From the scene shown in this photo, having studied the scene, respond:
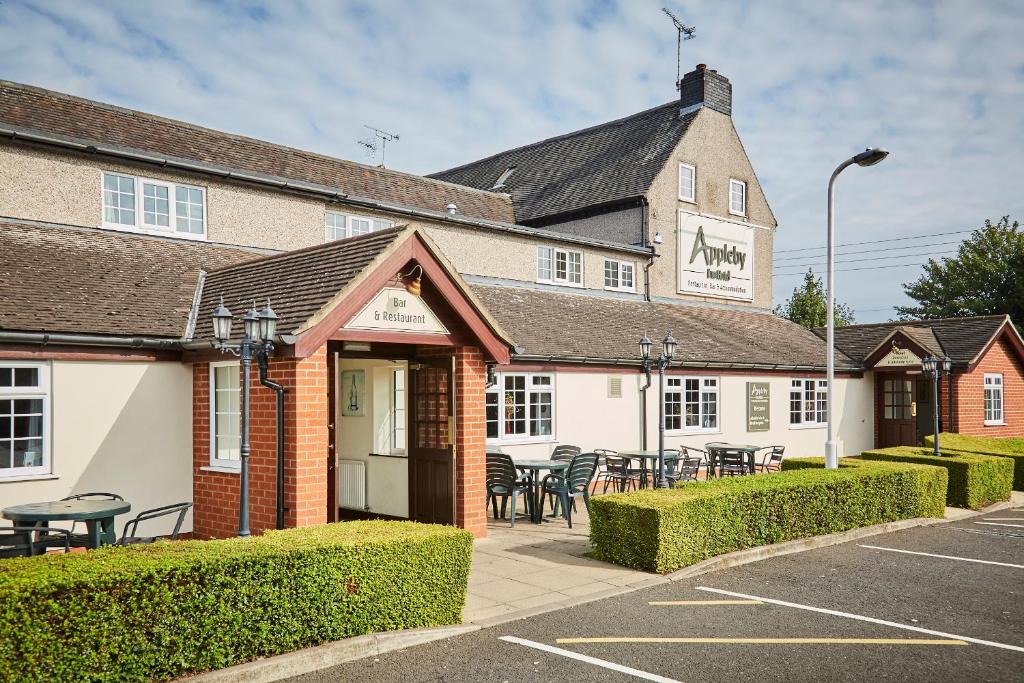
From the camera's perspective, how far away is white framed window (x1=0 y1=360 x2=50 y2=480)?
32.7ft

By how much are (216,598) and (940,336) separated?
82.3ft

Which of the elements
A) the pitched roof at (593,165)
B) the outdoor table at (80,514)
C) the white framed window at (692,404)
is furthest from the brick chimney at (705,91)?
the outdoor table at (80,514)

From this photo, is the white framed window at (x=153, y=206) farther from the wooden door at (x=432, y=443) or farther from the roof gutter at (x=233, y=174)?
the wooden door at (x=432, y=443)

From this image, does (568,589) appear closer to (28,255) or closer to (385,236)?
(385,236)

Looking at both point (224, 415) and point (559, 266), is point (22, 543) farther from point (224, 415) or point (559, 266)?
point (559, 266)

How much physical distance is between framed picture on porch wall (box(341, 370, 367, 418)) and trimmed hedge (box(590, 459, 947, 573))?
481cm

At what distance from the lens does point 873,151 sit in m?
13.8

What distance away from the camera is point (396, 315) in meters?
10.4

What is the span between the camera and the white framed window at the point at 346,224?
17.8 metres

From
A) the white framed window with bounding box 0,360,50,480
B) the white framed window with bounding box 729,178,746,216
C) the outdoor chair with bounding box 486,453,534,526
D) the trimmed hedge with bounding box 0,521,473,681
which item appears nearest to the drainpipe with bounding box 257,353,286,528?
the trimmed hedge with bounding box 0,521,473,681

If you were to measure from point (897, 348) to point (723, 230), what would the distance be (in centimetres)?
626

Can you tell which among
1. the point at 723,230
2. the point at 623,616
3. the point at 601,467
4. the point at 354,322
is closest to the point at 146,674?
the point at 623,616

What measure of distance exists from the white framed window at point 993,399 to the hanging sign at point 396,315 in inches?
820

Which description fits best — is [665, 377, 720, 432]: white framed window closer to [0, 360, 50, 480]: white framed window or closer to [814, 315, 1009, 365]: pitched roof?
[814, 315, 1009, 365]: pitched roof
